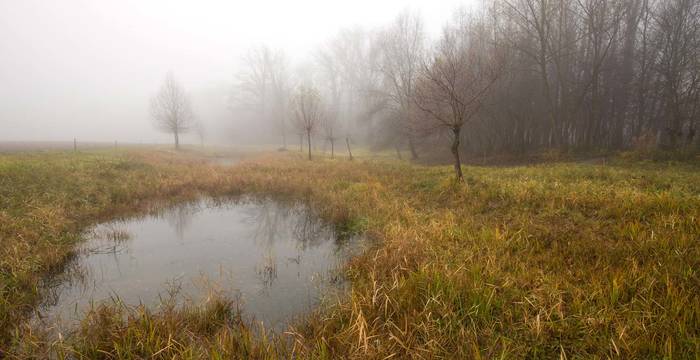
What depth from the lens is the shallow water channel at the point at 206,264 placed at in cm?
520

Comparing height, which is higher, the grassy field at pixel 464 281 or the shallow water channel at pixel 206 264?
the grassy field at pixel 464 281

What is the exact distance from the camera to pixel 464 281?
15.3 ft

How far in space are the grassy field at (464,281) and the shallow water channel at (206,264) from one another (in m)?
0.46

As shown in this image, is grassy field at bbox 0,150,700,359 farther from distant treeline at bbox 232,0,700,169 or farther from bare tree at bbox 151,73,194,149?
bare tree at bbox 151,73,194,149

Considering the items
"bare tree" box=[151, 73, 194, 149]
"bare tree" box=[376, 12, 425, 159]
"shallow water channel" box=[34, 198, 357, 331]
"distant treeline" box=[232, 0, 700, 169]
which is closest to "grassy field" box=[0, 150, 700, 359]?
"shallow water channel" box=[34, 198, 357, 331]

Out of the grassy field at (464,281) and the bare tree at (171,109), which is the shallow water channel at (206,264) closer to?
the grassy field at (464,281)

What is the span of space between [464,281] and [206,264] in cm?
563

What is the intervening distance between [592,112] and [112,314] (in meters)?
25.2

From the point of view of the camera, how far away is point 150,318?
13.4ft

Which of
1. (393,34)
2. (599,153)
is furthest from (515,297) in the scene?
(393,34)

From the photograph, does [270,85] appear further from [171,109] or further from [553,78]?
[553,78]

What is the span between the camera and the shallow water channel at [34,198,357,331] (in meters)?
5.20

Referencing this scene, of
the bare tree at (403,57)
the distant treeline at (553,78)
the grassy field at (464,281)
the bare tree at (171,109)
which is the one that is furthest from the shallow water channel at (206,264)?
the bare tree at (171,109)

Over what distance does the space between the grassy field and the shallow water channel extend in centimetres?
46
